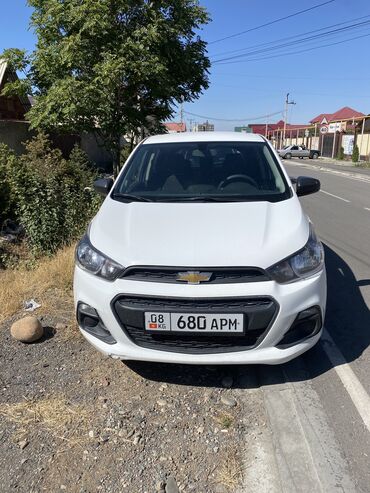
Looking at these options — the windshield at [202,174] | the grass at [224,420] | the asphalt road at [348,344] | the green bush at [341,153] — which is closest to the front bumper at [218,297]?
the grass at [224,420]

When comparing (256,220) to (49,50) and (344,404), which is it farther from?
(49,50)

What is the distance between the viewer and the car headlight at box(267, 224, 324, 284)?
2.87 metres

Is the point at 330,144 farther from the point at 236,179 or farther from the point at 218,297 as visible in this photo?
the point at 218,297

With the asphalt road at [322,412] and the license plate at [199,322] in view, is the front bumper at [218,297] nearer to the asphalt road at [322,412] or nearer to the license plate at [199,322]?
the license plate at [199,322]

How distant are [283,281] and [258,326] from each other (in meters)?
0.32

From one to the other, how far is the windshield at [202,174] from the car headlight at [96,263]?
79cm

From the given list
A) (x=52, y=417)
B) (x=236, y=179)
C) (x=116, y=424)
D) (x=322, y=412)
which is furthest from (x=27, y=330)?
(x=322, y=412)

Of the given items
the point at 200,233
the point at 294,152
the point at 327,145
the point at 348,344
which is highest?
the point at 200,233

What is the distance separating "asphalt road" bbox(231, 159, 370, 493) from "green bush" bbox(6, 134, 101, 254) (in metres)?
3.89

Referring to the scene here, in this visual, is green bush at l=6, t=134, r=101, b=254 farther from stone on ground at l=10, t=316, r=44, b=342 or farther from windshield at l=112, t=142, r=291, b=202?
stone on ground at l=10, t=316, r=44, b=342

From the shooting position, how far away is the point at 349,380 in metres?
3.29

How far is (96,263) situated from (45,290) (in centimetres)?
208

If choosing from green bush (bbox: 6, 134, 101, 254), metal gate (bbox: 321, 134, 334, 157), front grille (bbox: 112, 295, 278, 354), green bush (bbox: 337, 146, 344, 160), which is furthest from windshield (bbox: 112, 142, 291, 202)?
metal gate (bbox: 321, 134, 334, 157)

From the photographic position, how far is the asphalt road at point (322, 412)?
94.4 inches
